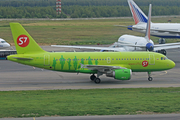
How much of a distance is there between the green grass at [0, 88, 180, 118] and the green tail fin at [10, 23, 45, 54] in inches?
396

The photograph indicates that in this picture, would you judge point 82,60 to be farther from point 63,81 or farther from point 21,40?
point 21,40

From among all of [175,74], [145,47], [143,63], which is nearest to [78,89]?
[143,63]

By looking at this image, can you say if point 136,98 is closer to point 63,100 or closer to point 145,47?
point 63,100

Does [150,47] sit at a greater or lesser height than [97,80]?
greater

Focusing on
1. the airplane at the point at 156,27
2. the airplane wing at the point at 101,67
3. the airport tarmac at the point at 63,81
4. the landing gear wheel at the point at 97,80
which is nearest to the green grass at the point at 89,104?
the airport tarmac at the point at 63,81

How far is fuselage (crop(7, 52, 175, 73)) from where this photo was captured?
36.0 metres

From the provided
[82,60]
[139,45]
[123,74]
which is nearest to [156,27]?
[139,45]

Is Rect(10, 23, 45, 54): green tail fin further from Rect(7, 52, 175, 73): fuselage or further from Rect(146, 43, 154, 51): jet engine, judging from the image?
Rect(146, 43, 154, 51): jet engine

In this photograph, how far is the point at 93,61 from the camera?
36.5 meters

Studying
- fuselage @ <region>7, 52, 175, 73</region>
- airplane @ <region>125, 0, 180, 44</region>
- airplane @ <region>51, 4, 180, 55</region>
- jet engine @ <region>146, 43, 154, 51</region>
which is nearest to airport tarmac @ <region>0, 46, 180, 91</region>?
fuselage @ <region>7, 52, 175, 73</region>

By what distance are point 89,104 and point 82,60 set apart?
13.6m

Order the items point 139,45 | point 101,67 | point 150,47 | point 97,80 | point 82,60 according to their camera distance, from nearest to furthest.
Result: point 101,67
point 97,80
point 82,60
point 150,47
point 139,45

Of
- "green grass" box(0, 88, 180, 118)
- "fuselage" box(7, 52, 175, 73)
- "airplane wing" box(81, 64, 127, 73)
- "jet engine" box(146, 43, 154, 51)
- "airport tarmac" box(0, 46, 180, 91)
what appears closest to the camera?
"green grass" box(0, 88, 180, 118)

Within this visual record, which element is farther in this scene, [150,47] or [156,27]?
[156,27]
